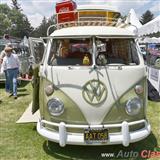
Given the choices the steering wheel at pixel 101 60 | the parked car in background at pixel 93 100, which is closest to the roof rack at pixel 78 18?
the parked car in background at pixel 93 100

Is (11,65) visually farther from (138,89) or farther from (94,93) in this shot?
(138,89)

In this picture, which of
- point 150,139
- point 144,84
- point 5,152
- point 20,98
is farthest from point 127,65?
point 20,98

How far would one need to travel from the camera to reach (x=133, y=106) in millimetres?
4883

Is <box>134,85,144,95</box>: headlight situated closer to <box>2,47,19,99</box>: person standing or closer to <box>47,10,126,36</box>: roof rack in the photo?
<box>47,10,126,36</box>: roof rack

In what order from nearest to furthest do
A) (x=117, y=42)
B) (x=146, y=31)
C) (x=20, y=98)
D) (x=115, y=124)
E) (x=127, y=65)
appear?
(x=115, y=124), (x=127, y=65), (x=117, y=42), (x=20, y=98), (x=146, y=31)

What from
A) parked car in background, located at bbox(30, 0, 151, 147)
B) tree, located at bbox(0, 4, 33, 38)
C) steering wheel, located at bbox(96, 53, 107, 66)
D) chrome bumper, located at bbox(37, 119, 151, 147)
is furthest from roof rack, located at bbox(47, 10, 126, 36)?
tree, located at bbox(0, 4, 33, 38)

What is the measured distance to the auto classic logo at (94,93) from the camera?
481 cm

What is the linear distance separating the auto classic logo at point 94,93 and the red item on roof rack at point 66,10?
2367 millimetres

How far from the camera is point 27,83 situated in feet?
42.8

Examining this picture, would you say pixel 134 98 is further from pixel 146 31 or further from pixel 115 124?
pixel 146 31

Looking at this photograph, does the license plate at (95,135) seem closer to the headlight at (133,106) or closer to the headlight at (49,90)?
the headlight at (133,106)

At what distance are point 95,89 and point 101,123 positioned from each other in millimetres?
542

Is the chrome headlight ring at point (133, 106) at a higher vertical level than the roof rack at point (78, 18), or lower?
lower

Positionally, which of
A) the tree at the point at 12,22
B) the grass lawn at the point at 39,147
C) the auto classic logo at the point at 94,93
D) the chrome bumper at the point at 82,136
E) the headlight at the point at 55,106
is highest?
the tree at the point at 12,22
